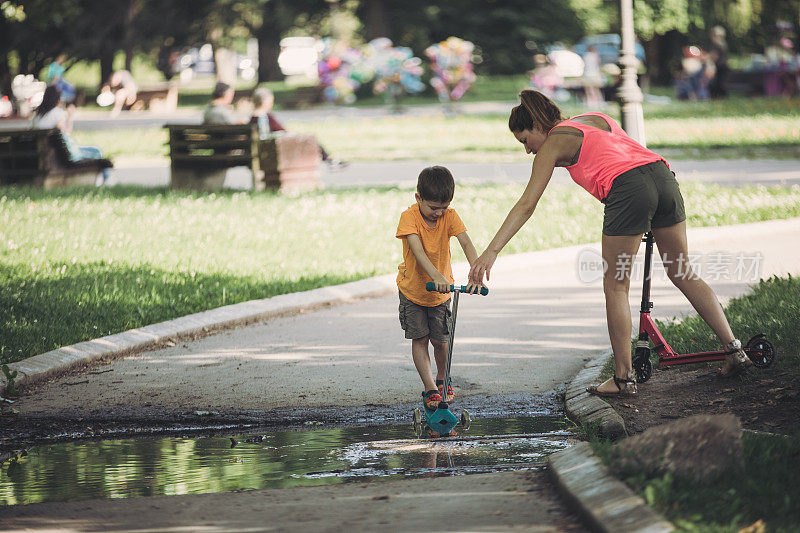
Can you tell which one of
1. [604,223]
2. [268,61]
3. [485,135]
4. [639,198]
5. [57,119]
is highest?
[639,198]

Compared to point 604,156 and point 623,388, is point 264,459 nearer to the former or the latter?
point 623,388

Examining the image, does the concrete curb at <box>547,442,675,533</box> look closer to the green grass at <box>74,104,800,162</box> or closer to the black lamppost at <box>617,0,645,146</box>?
the black lamppost at <box>617,0,645,146</box>

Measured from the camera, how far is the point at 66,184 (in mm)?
15523

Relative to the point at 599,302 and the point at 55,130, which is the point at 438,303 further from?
the point at 55,130

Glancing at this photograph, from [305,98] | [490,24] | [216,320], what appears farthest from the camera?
[490,24]

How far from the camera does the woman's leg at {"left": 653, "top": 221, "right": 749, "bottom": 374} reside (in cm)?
566

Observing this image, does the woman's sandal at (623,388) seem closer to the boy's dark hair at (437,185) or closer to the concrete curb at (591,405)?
the concrete curb at (591,405)

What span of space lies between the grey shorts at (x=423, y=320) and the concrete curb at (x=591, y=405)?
786mm

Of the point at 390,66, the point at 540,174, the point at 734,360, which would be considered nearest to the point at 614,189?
the point at 540,174

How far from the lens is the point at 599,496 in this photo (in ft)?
12.5

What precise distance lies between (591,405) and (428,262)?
3.76 feet

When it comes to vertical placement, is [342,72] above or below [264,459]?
below

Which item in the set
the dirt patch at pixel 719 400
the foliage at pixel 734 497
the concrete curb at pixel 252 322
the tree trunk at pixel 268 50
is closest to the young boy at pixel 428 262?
the concrete curb at pixel 252 322

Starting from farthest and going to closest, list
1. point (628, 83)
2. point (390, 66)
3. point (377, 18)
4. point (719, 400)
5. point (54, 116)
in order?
1. point (377, 18)
2. point (390, 66)
3. point (54, 116)
4. point (628, 83)
5. point (719, 400)
